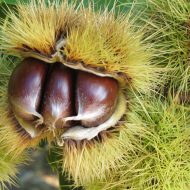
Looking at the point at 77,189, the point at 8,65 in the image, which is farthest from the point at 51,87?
the point at 77,189

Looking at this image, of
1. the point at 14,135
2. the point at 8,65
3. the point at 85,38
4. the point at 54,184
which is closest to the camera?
the point at 85,38

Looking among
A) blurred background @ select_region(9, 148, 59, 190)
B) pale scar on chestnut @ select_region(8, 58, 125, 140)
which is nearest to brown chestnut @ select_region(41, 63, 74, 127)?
pale scar on chestnut @ select_region(8, 58, 125, 140)

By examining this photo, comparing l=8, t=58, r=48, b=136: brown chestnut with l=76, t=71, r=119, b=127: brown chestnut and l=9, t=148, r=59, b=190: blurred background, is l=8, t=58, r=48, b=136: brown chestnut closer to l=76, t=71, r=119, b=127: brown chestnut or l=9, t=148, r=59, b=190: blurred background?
l=76, t=71, r=119, b=127: brown chestnut

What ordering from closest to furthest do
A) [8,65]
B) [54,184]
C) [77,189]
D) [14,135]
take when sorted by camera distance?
[14,135] → [8,65] → [77,189] → [54,184]

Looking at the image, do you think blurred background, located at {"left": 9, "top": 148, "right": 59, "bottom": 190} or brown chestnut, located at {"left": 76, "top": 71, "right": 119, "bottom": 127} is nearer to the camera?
brown chestnut, located at {"left": 76, "top": 71, "right": 119, "bottom": 127}

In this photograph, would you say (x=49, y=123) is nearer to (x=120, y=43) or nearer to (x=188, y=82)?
(x=120, y=43)

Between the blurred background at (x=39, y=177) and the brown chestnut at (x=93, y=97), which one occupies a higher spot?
the brown chestnut at (x=93, y=97)

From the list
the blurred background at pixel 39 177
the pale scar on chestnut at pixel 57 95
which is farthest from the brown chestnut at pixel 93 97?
the blurred background at pixel 39 177

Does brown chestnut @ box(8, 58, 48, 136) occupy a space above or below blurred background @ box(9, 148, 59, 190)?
above

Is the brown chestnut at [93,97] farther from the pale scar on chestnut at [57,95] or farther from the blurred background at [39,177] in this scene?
the blurred background at [39,177]
